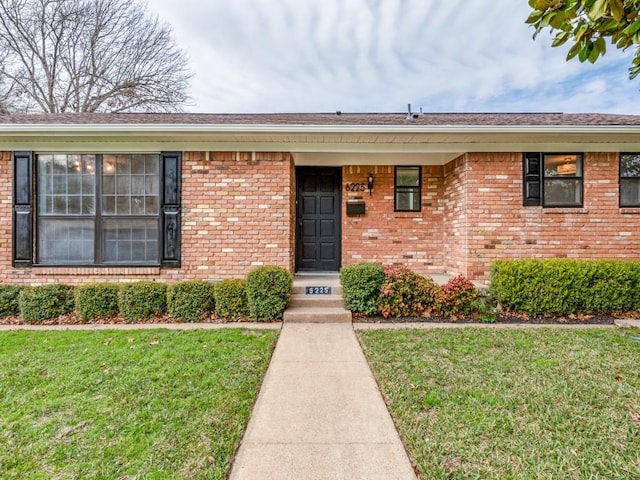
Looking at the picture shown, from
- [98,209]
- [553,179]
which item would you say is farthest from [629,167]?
[98,209]

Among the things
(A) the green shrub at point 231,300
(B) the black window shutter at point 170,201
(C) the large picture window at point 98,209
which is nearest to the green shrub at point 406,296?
(A) the green shrub at point 231,300

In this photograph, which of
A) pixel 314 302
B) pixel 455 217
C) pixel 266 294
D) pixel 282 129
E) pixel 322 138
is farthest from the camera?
pixel 455 217

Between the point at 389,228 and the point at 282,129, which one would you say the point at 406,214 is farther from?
the point at 282,129

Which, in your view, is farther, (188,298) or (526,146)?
(526,146)

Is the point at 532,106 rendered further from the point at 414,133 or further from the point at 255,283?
the point at 255,283

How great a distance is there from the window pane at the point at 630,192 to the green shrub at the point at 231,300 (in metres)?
6.99

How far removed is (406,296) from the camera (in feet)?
16.7

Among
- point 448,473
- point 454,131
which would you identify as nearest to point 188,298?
point 448,473

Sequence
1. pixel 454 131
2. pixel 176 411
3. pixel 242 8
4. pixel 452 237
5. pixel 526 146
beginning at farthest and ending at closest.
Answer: pixel 242 8 → pixel 452 237 → pixel 526 146 → pixel 454 131 → pixel 176 411

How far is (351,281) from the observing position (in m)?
5.11

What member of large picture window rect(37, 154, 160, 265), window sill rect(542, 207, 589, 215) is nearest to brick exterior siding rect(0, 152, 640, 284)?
window sill rect(542, 207, 589, 215)

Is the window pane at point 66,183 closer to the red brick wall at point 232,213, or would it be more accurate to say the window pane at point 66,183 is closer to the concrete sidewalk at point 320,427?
the red brick wall at point 232,213

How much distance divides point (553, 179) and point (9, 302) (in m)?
9.53

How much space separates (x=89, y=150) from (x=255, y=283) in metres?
3.99
